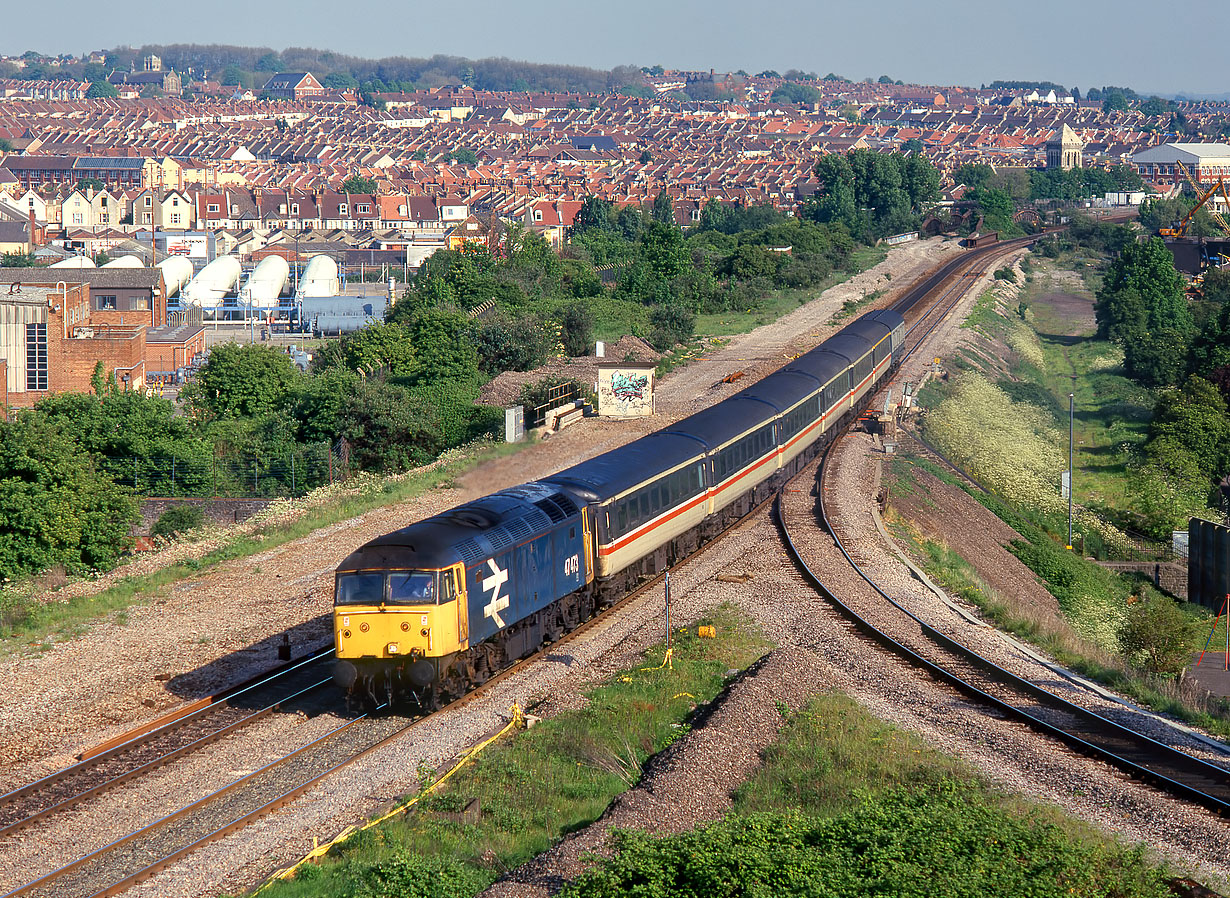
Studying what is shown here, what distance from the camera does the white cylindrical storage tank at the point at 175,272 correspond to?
4954 inches

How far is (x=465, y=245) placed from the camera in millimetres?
95000

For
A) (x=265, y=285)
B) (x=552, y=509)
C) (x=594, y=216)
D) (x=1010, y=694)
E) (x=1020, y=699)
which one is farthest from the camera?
(x=594, y=216)

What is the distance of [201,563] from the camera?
107 ft

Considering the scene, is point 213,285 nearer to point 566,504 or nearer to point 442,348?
point 442,348

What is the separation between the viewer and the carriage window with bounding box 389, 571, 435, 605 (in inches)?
810

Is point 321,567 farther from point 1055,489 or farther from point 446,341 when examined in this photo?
point 1055,489

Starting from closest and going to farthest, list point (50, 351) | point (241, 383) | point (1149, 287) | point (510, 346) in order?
point (241, 383) → point (510, 346) → point (50, 351) → point (1149, 287)

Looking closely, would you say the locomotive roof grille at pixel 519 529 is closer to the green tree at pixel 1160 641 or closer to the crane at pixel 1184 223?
the green tree at pixel 1160 641

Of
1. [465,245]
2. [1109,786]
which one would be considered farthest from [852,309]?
[1109,786]

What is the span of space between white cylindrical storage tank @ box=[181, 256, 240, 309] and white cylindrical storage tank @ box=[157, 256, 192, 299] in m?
1.78

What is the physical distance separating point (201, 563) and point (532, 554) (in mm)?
12646

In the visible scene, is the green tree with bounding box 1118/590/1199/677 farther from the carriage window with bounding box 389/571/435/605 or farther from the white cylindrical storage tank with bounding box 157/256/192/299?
the white cylindrical storage tank with bounding box 157/256/192/299

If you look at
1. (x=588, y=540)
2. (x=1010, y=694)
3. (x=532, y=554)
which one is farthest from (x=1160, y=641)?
(x=532, y=554)

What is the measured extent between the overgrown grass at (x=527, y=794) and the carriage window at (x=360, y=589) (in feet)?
9.88
